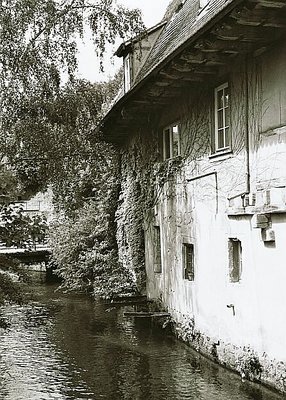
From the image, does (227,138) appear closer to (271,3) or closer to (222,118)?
(222,118)

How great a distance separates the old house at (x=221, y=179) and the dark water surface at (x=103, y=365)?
1.78 feet

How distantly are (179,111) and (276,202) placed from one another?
5.66 metres

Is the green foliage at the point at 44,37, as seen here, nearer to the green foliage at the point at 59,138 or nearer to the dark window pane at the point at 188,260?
the green foliage at the point at 59,138

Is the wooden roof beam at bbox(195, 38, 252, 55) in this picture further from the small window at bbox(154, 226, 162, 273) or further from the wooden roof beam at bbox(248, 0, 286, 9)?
the small window at bbox(154, 226, 162, 273)

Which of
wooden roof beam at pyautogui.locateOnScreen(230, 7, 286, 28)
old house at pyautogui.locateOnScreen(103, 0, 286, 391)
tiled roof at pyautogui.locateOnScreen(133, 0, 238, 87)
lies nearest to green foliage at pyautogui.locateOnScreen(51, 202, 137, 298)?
old house at pyautogui.locateOnScreen(103, 0, 286, 391)

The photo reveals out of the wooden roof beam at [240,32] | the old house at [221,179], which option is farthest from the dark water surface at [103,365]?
the wooden roof beam at [240,32]

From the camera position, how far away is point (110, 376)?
11.5 meters

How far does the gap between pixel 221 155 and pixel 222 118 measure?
81cm

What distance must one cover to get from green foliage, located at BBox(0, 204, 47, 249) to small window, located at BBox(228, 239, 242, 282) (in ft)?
11.5

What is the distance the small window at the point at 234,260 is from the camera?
11.7 meters

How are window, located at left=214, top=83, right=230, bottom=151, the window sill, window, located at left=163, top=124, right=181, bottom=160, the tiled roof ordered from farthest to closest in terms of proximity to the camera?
window, located at left=163, top=124, right=181, bottom=160, the tiled roof, window, located at left=214, top=83, right=230, bottom=151, the window sill

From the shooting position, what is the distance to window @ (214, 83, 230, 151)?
12.3 m

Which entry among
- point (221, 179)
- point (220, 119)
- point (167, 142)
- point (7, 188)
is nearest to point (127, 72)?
point (167, 142)

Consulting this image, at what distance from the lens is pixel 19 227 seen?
33.0 ft
